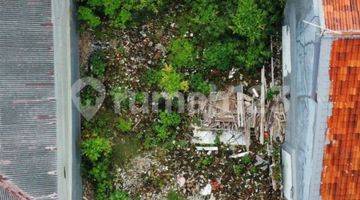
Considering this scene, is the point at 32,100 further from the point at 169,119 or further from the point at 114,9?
the point at 169,119

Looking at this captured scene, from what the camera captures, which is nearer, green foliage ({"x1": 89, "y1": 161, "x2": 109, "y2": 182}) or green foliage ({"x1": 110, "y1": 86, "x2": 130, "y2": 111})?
green foliage ({"x1": 89, "y1": 161, "x2": 109, "y2": 182})

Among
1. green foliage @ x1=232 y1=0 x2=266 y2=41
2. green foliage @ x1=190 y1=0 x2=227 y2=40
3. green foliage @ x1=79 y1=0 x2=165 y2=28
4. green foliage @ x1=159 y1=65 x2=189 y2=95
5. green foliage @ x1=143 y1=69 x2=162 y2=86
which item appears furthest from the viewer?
green foliage @ x1=143 y1=69 x2=162 y2=86

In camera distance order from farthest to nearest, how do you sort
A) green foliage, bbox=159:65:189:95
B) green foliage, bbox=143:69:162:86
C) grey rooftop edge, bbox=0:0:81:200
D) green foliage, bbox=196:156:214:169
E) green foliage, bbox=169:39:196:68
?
1. green foliage, bbox=196:156:214:169
2. green foliage, bbox=143:69:162:86
3. green foliage, bbox=169:39:196:68
4. green foliage, bbox=159:65:189:95
5. grey rooftop edge, bbox=0:0:81:200

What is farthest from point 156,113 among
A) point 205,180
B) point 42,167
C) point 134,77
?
point 42,167

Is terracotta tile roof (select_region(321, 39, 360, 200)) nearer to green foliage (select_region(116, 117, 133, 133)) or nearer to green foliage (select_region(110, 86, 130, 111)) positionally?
green foliage (select_region(116, 117, 133, 133))

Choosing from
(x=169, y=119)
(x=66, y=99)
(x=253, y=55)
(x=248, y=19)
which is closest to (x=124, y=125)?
(x=169, y=119)

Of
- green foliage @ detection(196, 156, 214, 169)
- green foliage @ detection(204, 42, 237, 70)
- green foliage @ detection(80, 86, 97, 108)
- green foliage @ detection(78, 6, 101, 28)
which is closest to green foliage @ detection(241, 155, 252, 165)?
green foliage @ detection(196, 156, 214, 169)
